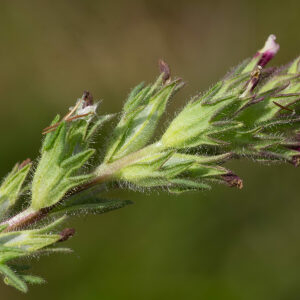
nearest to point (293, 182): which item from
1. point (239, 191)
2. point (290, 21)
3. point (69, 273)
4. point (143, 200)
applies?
point (239, 191)

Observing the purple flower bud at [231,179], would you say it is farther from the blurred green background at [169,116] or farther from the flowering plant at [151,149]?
the blurred green background at [169,116]

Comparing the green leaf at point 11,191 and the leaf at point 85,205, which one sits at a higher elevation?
the green leaf at point 11,191

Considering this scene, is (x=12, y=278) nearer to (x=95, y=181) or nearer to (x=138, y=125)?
(x=95, y=181)

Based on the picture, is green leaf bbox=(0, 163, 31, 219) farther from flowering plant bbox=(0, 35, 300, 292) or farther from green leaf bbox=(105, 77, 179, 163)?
green leaf bbox=(105, 77, 179, 163)

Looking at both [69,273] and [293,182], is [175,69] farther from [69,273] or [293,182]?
[69,273]

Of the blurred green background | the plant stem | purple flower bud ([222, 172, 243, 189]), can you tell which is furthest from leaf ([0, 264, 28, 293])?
the blurred green background

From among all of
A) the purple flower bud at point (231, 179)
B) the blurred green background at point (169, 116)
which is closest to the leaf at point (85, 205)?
the purple flower bud at point (231, 179)
